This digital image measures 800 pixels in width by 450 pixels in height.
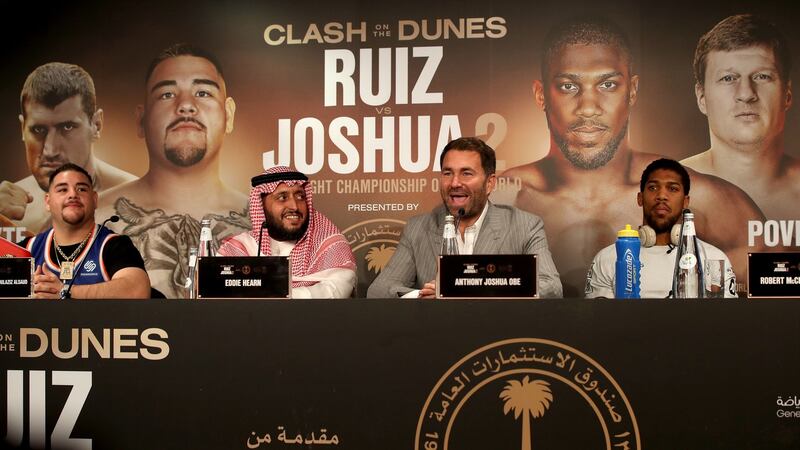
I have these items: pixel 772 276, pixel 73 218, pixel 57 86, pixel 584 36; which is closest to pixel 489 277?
pixel 772 276

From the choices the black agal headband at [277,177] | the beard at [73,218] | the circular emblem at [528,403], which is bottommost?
the circular emblem at [528,403]

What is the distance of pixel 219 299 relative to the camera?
7.54 ft

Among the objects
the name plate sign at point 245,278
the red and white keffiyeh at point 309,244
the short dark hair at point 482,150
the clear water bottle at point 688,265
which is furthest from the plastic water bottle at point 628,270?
the red and white keffiyeh at point 309,244

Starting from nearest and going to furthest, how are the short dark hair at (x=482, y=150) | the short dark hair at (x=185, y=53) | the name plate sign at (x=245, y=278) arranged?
the name plate sign at (x=245, y=278), the short dark hair at (x=482, y=150), the short dark hair at (x=185, y=53)

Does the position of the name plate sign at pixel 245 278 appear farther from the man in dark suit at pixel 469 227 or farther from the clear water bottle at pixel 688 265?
the man in dark suit at pixel 469 227

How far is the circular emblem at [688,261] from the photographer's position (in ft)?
7.92

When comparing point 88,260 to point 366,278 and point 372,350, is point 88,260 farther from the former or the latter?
point 372,350

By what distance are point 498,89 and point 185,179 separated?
1640 millimetres

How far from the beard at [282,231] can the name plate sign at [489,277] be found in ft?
5.09

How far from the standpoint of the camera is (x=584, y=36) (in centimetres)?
432

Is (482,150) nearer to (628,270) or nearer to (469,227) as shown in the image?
(469,227)

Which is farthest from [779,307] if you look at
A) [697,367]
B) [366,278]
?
[366,278]

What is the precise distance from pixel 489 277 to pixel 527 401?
0.32m

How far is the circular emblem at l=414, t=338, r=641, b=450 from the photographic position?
213cm
